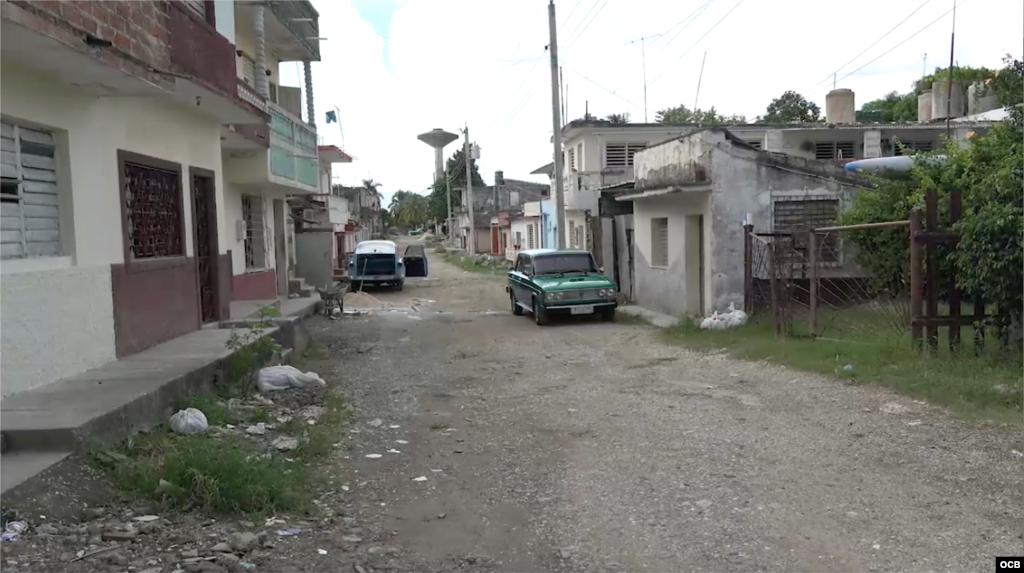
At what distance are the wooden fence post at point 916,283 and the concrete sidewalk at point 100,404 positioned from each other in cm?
776

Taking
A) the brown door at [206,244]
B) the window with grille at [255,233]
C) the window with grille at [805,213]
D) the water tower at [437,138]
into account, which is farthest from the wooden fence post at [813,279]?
the water tower at [437,138]

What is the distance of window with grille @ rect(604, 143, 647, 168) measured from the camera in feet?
91.5

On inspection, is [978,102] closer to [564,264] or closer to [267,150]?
[564,264]

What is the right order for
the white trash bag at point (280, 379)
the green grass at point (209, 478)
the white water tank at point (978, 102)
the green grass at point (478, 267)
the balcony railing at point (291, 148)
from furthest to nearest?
the green grass at point (478, 267), the white water tank at point (978, 102), the balcony railing at point (291, 148), the white trash bag at point (280, 379), the green grass at point (209, 478)

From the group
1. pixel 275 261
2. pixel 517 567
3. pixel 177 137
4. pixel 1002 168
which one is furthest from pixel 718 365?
pixel 275 261

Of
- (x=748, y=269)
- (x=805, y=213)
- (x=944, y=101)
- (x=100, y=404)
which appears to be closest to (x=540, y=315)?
(x=748, y=269)

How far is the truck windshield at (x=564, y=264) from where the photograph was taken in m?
17.3

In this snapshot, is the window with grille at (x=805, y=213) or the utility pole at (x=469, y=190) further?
the utility pole at (x=469, y=190)

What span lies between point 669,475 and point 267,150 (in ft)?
37.9

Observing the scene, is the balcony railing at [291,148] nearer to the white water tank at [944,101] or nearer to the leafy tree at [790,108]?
the white water tank at [944,101]

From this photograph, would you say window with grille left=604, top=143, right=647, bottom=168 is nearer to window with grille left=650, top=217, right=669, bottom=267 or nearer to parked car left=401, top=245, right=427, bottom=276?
window with grille left=650, top=217, right=669, bottom=267

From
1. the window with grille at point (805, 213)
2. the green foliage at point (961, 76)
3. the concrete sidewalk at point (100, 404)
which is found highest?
the green foliage at point (961, 76)

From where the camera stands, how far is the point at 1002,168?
8.52 m

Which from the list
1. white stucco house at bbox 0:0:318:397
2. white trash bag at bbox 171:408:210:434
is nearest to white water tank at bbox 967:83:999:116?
white stucco house at bbox 0:0:318:397
